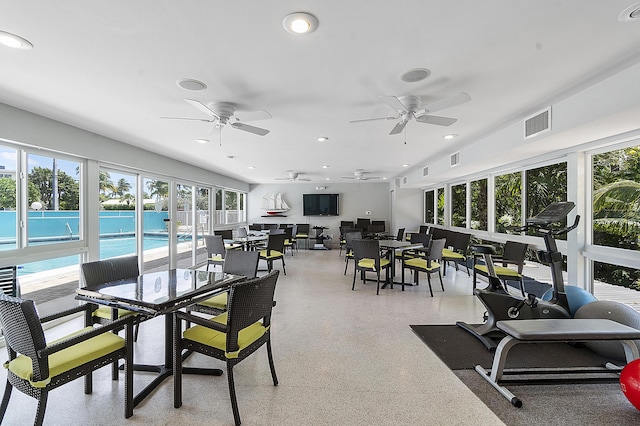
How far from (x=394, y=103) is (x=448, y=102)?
45 centimetres

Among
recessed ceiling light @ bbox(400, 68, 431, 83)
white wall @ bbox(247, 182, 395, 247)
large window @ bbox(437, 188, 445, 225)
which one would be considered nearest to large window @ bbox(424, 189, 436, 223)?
large window @ bbox(437, 188, 445, 225)

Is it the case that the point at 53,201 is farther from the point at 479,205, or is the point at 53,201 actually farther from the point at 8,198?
the point at 479,205

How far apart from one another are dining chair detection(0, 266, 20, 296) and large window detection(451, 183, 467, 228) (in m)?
7.65

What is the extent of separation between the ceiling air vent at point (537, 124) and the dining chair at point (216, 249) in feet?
16.1

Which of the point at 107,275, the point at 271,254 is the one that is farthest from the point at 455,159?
the point at 107,275

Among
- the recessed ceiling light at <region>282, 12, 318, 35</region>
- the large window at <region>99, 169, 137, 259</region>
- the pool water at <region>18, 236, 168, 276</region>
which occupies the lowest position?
the pool water at <region>18, 236, 168, 276</region>

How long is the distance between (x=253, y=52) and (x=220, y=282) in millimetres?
1828

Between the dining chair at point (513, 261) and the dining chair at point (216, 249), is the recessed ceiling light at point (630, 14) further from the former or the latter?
the dining chair at point (216, 249)

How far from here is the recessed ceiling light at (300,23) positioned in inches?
63.3

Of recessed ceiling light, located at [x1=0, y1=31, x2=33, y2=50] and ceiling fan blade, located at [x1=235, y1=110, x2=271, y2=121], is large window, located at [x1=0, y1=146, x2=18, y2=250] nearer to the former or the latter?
recessed ceiling light, located at [x1=0, y1=31, x2=33, y2=50]

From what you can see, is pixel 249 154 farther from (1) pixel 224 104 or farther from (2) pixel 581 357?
(2) pixel 581 357

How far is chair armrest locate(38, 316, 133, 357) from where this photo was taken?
156 centimetres

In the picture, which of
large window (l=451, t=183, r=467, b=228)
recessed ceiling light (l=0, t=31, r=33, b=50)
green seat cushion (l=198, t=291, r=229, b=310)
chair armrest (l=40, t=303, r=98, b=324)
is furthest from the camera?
large window (l=451, t=183, r=467, b=228)

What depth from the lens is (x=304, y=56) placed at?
203 centimetres
